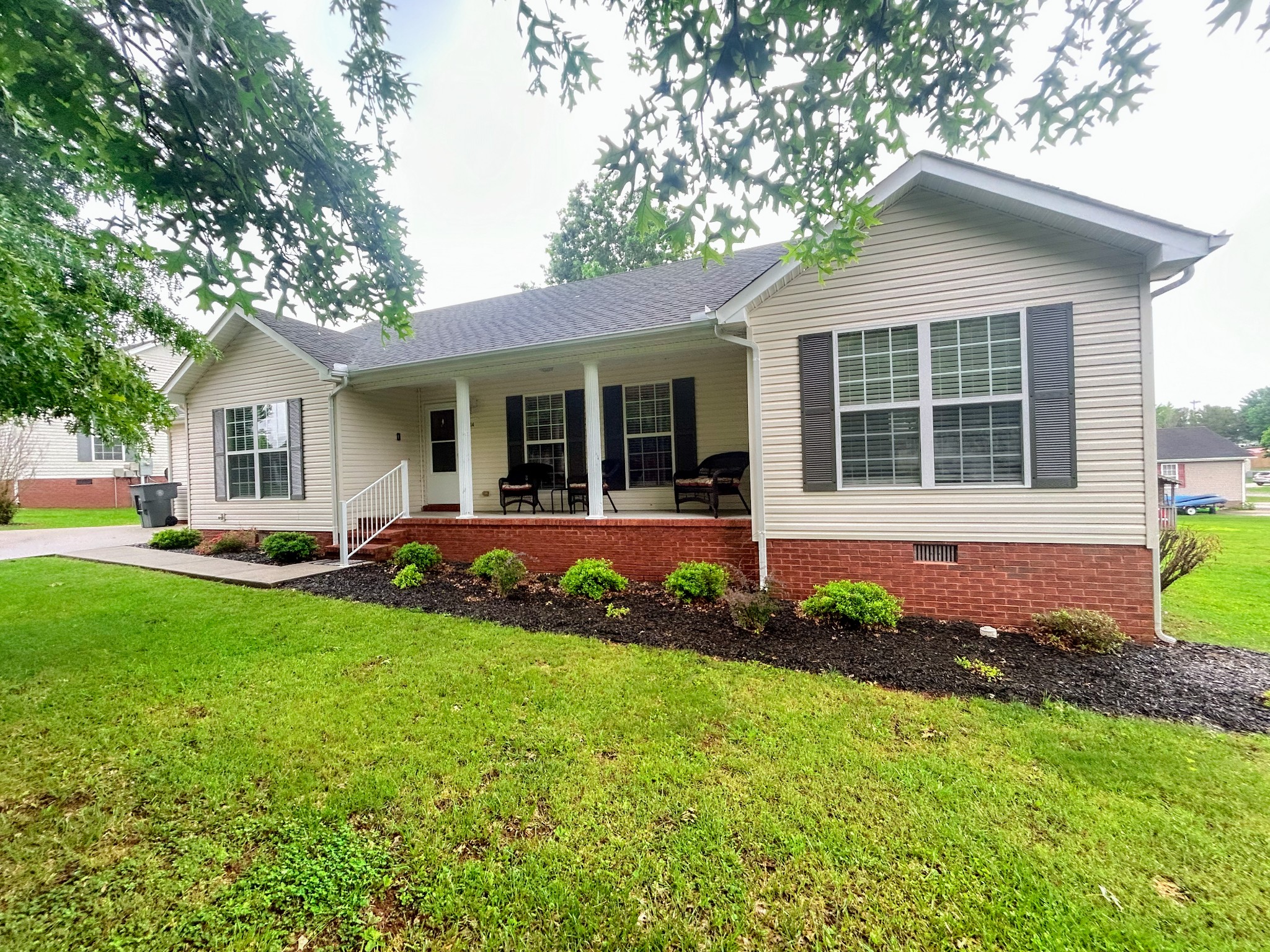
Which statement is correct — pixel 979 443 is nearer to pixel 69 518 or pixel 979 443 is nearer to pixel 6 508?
pixel 6 508

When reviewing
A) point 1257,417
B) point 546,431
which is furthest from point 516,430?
point 1257,417

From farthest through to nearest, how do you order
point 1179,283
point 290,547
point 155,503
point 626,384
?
point 155,503 < point 626,384 < point 290,547 < point 1179,283

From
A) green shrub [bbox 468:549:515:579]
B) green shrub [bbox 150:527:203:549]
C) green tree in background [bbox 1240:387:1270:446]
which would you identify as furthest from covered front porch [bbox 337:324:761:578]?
green tree in background [bbox 1240:387:1270:446]

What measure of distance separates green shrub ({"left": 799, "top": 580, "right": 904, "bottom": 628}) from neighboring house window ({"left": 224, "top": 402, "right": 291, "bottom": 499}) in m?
9.11

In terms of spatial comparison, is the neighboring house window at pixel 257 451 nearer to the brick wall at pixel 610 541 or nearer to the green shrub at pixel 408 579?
the brick wall at pixel 610 541

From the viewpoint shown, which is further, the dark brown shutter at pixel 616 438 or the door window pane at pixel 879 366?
the dark brown shutter at pixel 616 438

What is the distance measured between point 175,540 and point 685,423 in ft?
33.0

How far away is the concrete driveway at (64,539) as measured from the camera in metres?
9.65

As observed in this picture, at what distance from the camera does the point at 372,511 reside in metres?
8.42

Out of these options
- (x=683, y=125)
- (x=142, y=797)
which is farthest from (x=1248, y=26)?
(x=142, y=797)

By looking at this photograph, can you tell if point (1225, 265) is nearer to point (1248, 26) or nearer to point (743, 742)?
point (1248, 26)

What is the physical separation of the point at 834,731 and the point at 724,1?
4.21 metres

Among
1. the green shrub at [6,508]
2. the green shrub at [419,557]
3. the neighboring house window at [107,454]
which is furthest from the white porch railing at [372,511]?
the neighboring house window at [107,454]

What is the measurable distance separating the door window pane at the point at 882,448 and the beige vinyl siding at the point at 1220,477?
3183cm
